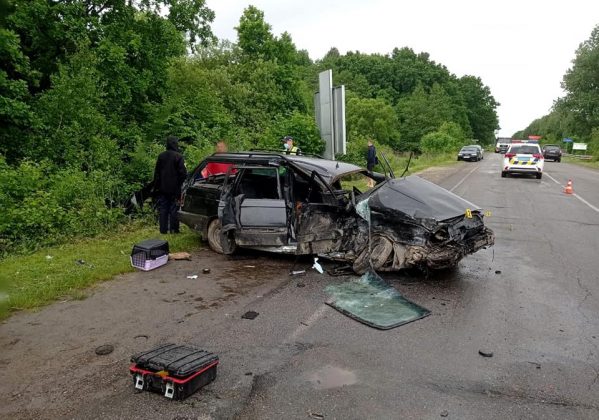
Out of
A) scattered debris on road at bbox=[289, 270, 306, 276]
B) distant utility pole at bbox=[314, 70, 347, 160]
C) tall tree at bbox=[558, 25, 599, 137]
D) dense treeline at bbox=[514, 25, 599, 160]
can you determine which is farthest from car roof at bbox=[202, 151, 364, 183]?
tall tree at bbox=[558, 25, 599, 137]

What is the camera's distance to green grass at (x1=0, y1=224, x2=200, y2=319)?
5.62m

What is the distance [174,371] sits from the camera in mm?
3295

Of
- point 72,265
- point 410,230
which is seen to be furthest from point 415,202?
point 72,265

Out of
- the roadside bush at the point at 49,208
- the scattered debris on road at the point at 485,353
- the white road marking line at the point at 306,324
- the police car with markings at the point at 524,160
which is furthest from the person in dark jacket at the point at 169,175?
the police car with markings at the point at 524,160

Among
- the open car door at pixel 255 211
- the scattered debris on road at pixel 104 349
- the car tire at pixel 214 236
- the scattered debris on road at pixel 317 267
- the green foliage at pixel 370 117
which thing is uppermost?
the green foliage at pixel 370 117

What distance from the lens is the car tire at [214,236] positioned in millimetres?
7770

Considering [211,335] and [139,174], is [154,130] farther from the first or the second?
[211,335]

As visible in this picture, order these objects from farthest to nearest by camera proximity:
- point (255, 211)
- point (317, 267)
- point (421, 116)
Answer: point (421, 116), point (255, 211), point (317, 267)

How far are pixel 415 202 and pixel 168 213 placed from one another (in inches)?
195

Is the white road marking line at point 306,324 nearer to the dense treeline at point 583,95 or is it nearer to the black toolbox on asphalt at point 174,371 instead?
the black toolbox on asphalt at point 174,371

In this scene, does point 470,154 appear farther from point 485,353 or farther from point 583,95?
point 485,353

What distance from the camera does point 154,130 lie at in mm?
16109

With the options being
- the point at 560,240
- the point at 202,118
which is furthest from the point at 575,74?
the point at 560,240

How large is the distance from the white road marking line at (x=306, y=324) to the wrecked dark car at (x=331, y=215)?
137 centimetres
